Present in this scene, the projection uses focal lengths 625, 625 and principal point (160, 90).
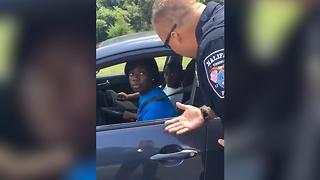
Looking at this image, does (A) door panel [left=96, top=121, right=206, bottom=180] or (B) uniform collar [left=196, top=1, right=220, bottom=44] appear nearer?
(B) uniform collar [left=196, top=1, right=220, bottom=44]

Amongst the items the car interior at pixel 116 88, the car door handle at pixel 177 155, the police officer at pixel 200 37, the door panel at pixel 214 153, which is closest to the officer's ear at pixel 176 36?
the police officer at pixel 200 37

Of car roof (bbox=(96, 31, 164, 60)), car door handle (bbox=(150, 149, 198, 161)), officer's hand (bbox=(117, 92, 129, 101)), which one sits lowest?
car door handle (bbox=(150, 149, 198, 161))

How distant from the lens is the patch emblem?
238cm

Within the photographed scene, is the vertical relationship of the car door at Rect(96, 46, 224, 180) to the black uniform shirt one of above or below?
below

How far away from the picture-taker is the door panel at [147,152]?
2664mm

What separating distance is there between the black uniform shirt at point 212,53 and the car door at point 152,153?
254mm

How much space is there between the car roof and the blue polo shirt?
8.0 inches

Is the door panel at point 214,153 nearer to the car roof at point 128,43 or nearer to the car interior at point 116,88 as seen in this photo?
the car interior at point 116,88

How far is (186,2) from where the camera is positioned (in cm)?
249

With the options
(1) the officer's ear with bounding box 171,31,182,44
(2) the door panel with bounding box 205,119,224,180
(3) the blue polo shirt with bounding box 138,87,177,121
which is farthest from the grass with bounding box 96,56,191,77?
(2) the door panel with bounding box 205,119,224,180

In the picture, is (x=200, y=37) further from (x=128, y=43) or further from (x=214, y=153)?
(x=214, y=153)

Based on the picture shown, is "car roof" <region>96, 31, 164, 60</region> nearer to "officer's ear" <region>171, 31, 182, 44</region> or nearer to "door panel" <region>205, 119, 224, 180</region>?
"officer's ear" <region>171, 31, 182, 44</region>

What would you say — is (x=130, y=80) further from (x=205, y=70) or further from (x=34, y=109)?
(x=34, y=109)

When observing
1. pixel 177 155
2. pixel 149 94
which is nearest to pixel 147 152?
pixel 177 155
